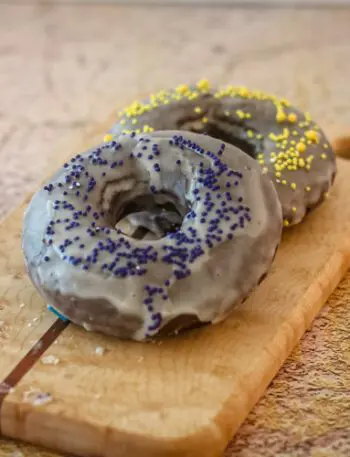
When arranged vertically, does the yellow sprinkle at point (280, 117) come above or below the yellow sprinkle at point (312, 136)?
above

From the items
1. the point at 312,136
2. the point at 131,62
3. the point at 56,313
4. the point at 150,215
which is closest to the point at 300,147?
the point at 312,136

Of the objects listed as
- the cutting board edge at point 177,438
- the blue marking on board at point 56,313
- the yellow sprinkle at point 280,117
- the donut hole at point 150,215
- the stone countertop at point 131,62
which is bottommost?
the stone countertop at point 131,62

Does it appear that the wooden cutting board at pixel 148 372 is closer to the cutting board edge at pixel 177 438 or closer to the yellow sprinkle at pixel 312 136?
the cutting board edge at pixel 177 438

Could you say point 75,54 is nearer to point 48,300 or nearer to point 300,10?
point 300,10

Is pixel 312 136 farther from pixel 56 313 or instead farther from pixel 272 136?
pixel 56 313

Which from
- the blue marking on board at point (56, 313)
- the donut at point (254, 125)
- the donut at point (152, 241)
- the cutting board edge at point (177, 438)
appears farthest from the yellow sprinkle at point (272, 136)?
the blue marking on board at point (56, 313)

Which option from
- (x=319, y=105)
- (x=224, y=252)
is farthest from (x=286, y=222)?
(x=319, y=105)
